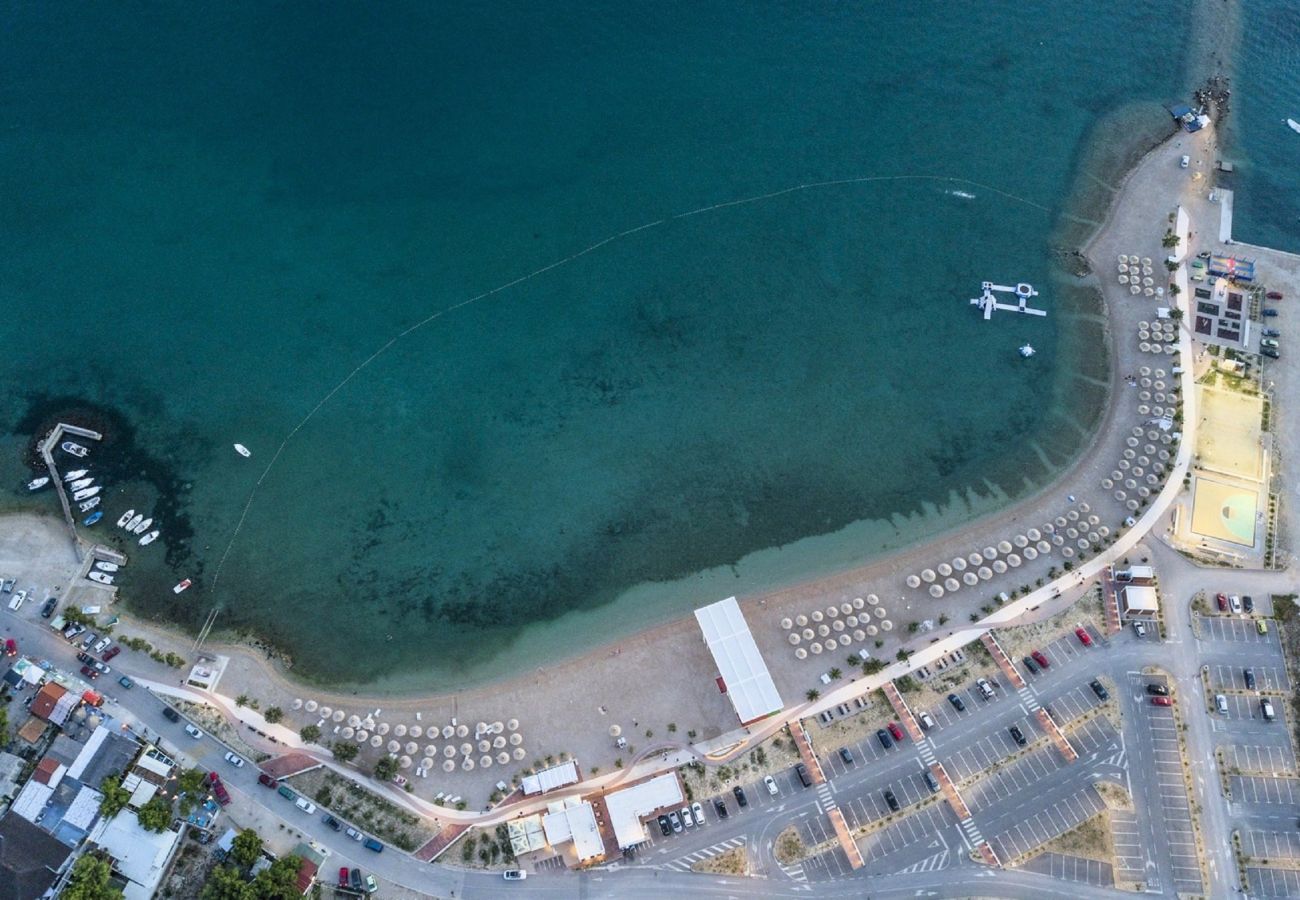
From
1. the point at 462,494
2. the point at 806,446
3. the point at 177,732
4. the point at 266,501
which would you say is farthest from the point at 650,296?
the point at 177,732

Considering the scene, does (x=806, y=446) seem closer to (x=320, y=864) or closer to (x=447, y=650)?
(x=447, y=650)

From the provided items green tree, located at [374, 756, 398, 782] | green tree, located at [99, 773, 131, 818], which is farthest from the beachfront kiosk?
green tree, located at [99, 773, 131, 818]

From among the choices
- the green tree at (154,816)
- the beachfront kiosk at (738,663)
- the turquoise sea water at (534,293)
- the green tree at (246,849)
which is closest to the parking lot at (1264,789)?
the turquoise sea water at (534,293)

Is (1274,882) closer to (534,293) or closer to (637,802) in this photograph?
(637,802)

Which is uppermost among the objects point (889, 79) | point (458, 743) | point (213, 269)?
point (889, 79)

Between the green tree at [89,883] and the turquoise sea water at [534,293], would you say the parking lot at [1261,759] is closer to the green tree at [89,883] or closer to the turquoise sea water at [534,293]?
the turquoise sea water at [534,293]

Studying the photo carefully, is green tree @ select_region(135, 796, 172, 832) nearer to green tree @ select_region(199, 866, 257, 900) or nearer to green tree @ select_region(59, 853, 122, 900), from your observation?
green tree @ select_region(59, 853, 122, 900)
